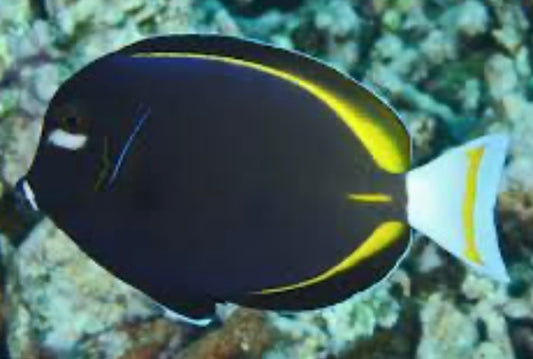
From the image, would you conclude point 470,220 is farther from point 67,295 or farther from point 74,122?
point 67,295

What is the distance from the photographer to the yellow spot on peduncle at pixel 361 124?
4.41ft

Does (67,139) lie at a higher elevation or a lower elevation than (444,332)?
higher

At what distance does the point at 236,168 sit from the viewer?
1365mm

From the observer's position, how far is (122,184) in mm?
1351

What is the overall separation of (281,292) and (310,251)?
0.09 meters

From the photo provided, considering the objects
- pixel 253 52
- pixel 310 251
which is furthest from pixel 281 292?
pixel 253 52

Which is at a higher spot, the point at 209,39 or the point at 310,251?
the point at 209,39

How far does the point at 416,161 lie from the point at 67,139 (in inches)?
63.3

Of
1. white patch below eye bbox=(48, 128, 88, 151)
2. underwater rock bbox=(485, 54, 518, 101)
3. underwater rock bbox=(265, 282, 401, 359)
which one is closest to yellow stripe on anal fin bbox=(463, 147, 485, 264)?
white patch below eye bbox=(48, 128, 88, 151)

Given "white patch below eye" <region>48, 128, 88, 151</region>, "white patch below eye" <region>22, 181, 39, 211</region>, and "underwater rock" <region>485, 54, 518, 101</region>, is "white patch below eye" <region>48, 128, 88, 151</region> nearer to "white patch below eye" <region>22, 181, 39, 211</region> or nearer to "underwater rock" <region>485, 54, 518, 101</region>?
"white patch below eye" <region>22, 181, 39, 211</region>

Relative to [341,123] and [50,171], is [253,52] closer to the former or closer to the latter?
[341,123]

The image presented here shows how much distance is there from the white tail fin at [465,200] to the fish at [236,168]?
0.11 ft

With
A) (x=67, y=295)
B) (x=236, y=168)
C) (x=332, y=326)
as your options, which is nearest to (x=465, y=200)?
(x=236, y=168)

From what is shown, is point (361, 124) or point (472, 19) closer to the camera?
point (361, 124)
